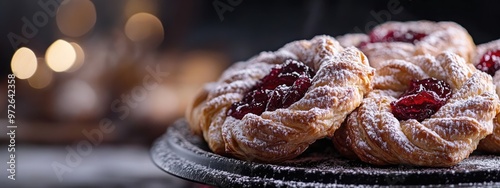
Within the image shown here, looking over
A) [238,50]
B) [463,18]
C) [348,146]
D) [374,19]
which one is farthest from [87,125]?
[348,146]

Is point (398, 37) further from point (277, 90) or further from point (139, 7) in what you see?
point (139, 7)

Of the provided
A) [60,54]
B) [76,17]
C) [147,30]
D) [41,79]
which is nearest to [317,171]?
[147,30]

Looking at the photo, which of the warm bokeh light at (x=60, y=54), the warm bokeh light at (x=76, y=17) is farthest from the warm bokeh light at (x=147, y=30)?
the warm bokeh light at (x=60, y=54)

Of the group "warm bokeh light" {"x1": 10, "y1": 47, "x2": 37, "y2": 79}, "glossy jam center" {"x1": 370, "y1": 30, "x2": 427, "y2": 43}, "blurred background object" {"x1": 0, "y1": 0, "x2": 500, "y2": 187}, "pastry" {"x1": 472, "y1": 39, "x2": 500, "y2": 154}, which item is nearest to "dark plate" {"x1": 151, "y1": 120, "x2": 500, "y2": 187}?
"pastry" {"x1": 472, "y1": 39, "x2": 500, "y2": 154}

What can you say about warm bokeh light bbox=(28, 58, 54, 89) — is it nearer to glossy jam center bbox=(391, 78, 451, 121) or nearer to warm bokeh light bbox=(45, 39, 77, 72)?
warm bokeh light bbox=(45, 39, 77, 72)

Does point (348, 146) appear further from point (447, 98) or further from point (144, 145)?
point (144, 145)
